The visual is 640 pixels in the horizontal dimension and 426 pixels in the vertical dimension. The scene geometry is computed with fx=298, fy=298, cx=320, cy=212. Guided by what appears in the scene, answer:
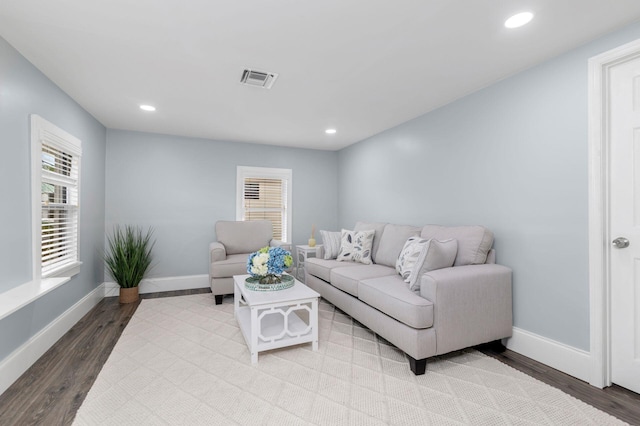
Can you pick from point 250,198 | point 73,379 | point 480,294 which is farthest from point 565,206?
point 250,198

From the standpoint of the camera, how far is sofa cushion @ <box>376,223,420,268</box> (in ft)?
11.0

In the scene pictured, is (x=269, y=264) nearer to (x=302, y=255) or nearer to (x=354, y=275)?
(x=354, y=275)

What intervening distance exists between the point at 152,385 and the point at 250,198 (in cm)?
338

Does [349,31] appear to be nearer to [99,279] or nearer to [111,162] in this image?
[111,162]

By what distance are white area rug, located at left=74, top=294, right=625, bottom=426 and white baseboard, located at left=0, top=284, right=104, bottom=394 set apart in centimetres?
53

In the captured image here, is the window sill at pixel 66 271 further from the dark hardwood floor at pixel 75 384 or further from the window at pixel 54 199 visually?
the dark hardwood floor at pixel 75 384

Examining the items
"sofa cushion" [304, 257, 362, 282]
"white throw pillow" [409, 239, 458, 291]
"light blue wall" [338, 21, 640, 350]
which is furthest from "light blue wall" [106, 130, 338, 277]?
"white throw pillow" [409, 239, 458, 291]

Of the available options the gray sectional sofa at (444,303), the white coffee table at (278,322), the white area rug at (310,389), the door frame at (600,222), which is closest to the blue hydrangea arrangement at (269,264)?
the white coffee table at (278,322)

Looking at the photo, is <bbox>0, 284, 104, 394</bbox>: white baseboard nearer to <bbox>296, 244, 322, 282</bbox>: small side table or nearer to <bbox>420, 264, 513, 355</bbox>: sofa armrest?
<bbox>296, 244, 322, 282</bbox>: small side table

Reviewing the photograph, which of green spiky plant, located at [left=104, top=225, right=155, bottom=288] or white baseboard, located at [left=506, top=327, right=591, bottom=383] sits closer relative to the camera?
white baseboard, located at [left=506, top=327, right=591, bottom=383]

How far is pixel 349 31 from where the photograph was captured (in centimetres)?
192

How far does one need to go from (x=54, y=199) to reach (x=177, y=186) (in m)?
1.83

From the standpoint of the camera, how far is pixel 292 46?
209 cm

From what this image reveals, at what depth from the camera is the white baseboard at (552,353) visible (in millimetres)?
2055
